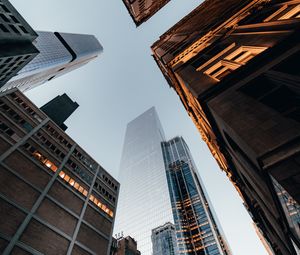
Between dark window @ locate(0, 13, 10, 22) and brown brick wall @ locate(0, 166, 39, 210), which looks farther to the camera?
dark window @ locate(0, 13, 10, 22)

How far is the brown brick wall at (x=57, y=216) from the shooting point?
2919 centimetres

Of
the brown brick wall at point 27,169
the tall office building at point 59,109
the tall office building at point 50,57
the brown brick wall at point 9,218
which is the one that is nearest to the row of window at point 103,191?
the brown brick wall at point 27,169

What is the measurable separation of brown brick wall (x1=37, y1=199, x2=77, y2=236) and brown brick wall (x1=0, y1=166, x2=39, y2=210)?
187cm

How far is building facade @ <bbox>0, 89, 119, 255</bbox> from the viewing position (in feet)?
84.6

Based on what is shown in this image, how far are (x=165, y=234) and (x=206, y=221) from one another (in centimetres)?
4215

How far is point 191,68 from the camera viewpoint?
2497 cm

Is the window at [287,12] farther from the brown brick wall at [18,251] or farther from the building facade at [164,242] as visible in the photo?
the building facade at [164,242]

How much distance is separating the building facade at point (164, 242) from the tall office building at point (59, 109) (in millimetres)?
68680

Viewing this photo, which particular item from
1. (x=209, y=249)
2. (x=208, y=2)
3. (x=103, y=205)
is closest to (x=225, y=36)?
(x=208, y=2)

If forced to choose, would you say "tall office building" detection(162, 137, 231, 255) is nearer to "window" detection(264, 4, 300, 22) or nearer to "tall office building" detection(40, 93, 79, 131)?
"tall office building" detection(40, 93, 79, 131)

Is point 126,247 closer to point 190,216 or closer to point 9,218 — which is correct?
point 9,218

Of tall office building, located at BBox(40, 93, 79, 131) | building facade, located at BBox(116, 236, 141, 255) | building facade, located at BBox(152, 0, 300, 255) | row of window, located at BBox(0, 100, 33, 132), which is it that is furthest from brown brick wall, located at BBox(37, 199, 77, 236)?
tall office building, located at BBox(40, 93, 79, 131)

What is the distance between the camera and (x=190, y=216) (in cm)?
13500

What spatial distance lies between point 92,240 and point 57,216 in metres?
7.98
